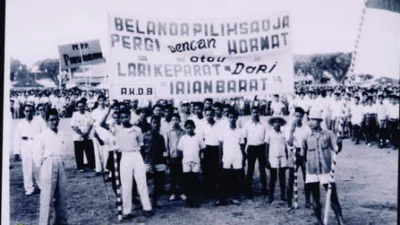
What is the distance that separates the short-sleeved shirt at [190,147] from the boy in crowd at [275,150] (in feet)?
3.21

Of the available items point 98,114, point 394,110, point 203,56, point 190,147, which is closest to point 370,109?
point 394,110

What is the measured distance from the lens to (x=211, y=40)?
18.6 ft

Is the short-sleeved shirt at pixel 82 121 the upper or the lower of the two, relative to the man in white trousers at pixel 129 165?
upper

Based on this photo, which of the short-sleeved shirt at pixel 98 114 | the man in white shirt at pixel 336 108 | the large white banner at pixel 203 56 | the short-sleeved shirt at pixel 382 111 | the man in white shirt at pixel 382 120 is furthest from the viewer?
the man in white shirt at pixel 336 108

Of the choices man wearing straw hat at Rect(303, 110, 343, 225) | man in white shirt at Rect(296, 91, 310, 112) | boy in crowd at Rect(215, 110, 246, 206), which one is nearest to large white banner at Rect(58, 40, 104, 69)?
boy in crowd at Rect(215, 110, 246, 206)

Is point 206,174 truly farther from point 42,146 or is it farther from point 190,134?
point 42,146

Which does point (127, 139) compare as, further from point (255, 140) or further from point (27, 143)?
point (255, 140)

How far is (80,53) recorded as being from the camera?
6.36m

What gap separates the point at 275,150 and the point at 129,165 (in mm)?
2032

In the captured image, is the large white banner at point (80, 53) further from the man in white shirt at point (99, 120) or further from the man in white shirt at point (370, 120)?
the man in white shirt at point (370, 120)

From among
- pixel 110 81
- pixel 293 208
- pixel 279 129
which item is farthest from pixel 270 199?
pixel 110 81

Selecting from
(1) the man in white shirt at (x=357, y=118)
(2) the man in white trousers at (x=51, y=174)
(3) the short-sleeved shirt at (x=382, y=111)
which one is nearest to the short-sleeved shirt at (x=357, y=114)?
(1) the man in white shirt at (x=357, y=118)

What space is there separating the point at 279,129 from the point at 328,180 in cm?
112

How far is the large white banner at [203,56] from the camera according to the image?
18.2 feet
